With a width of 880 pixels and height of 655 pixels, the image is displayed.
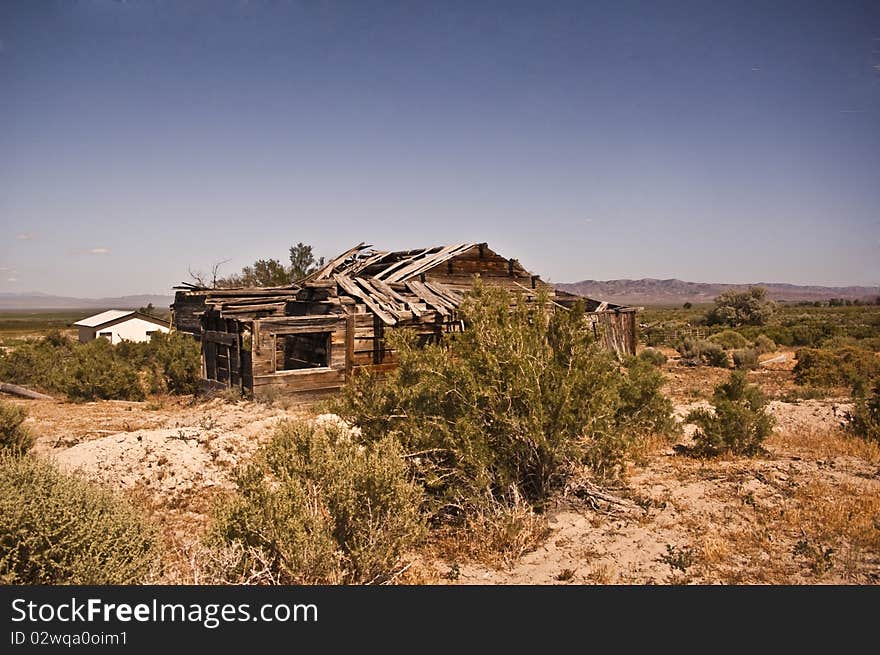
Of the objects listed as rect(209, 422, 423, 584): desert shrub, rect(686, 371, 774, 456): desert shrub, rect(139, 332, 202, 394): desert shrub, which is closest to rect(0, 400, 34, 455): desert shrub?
rect(209, 422, 423, 584): desert shrub

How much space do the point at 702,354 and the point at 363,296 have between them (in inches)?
643

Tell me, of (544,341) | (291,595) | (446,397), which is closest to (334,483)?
(291,595)

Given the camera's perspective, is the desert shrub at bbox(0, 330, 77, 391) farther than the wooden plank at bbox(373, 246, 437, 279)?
Yes

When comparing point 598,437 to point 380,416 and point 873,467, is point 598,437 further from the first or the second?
point 873,467

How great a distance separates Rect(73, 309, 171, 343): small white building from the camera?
97.8ft

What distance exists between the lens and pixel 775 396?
571 inches

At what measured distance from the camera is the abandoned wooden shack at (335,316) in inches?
540

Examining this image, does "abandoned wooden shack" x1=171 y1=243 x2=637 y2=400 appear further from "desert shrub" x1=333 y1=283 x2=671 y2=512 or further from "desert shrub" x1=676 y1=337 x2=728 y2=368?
"desert shrub" x1=676 y1=337 x2=728 y2=368

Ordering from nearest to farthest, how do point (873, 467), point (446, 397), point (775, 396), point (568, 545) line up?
point (568, 545) → point (446, 397) → point (873, 467) → point (775, 396)

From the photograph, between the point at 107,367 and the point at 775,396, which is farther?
the point at 107,367

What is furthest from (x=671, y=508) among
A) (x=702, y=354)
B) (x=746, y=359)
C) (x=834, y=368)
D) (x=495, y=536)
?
(x=702, y=354)

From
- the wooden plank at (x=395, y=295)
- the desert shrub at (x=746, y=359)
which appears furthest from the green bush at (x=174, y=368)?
the desert shrub at (x=746, y=359)

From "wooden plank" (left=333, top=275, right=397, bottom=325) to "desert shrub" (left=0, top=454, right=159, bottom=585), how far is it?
972 centimetres

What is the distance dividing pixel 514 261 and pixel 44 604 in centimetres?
1613
